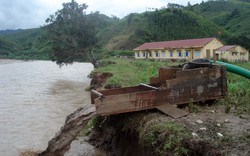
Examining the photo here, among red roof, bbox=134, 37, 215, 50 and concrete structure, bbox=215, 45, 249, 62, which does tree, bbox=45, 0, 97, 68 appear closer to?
red roof, bbox=134, 37, 215, 50

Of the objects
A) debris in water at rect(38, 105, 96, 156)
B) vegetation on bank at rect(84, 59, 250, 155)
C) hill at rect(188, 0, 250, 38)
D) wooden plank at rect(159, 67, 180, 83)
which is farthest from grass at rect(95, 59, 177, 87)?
hill at rect(188, 0, 250, 38)

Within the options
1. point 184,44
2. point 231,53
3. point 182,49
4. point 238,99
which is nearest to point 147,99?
point 238,99

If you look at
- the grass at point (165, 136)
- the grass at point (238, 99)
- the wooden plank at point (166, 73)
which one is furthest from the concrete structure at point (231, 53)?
the grass at point (165, 136)

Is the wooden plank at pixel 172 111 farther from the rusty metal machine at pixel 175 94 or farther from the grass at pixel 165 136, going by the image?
the grass at pixel 165 136

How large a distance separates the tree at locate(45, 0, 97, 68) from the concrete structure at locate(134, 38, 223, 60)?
32.0ft

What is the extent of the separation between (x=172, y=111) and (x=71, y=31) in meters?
29.8

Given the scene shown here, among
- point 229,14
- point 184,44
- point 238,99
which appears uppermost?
point 229,14

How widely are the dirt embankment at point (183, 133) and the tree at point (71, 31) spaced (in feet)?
91.9

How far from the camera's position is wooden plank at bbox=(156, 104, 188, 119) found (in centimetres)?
A: 485

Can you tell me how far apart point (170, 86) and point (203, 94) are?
796 millimetres

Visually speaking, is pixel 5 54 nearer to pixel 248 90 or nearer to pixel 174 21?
pixel 174 21

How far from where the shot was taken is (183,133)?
4.05 meters

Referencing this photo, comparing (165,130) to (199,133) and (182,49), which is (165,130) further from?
(182,49)

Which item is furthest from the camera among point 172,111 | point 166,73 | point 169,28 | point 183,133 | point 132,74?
point 169,28
